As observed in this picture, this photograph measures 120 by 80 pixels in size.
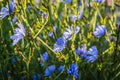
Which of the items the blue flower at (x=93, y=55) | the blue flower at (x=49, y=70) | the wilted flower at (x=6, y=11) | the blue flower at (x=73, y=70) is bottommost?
the blue flower at (x=49, y=70)

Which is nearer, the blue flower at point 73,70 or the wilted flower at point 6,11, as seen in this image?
the blue flower at point 73,70

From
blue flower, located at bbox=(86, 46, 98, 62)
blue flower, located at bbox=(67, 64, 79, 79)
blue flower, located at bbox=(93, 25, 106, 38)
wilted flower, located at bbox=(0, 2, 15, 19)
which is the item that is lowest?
blue flower, located at bbox=(67, 64, 79, 79)

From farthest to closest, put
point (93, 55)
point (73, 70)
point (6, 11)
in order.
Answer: point (6, 11) → point (93, 55) → point (73, 70)

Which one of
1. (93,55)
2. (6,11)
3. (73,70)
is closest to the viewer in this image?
(73,70)

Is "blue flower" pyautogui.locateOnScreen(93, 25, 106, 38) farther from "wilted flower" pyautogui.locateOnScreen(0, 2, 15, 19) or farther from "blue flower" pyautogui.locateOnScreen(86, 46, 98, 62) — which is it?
"wilted flower" pyautogui.locateOnScreen(0, 2, 15, 19)

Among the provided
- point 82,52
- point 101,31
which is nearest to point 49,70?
point 82,52

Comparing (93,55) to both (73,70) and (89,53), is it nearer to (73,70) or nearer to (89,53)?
(89,53)

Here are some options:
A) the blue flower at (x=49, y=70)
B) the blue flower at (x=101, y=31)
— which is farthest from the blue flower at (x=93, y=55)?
the blue flower at (x=49, y=70)

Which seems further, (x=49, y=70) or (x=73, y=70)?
(x=49, y=70)

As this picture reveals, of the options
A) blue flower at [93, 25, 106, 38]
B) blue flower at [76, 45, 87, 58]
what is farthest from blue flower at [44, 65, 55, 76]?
blue flower at [93, 25, 106, 38]

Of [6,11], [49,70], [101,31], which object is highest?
[6,11]

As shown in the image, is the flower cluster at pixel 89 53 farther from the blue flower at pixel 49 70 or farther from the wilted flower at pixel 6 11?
the wilted flower at pixel 6 11
